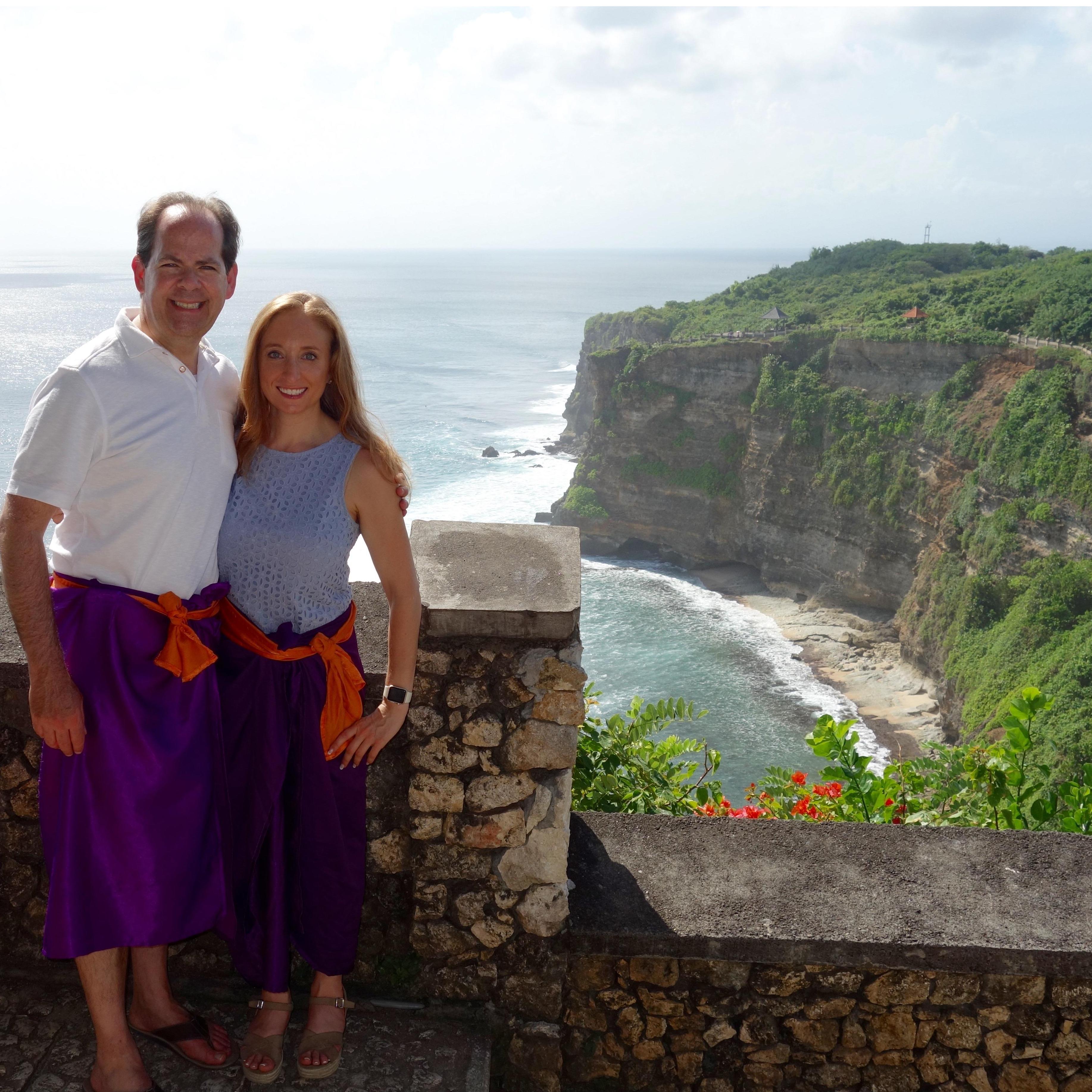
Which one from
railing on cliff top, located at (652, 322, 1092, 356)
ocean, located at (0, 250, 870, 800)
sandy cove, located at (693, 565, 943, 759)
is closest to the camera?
sandy cove, located at (693, 565, 943, 759)

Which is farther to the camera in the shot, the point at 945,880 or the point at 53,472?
the point at 945,880

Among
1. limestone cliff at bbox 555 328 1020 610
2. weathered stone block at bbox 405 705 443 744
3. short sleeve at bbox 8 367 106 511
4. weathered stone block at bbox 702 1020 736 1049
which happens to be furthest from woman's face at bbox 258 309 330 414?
limestone cliff at bbox 555 328 1020 610

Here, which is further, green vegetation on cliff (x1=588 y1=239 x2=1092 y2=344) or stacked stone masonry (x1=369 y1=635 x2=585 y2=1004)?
green vegetation on cliff (x1=588 y1=239 x2=1092 y2=344)

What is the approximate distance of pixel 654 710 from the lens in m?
3.91

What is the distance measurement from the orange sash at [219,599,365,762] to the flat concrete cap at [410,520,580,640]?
20 centimetres

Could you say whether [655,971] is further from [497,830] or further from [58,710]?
[58,710]

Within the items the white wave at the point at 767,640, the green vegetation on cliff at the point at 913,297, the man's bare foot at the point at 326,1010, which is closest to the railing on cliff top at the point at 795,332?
the green vegetation on cliff at the point at 913,297

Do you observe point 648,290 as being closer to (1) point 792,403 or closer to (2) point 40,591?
(1) point 792,403

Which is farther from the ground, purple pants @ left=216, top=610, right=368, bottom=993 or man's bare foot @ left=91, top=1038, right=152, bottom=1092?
purple pants @ left=216, top=610, right=368, bottom=993

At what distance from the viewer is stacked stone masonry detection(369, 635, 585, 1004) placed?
2.31 meters

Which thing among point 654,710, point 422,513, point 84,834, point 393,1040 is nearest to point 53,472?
point 84,834

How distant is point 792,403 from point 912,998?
38923mm

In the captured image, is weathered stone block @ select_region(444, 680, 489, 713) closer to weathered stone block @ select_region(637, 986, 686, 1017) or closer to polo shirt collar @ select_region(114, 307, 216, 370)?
weathered stone block @ select_region(637, 986, 686, 1017)

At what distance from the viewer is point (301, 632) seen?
7.17 ft
